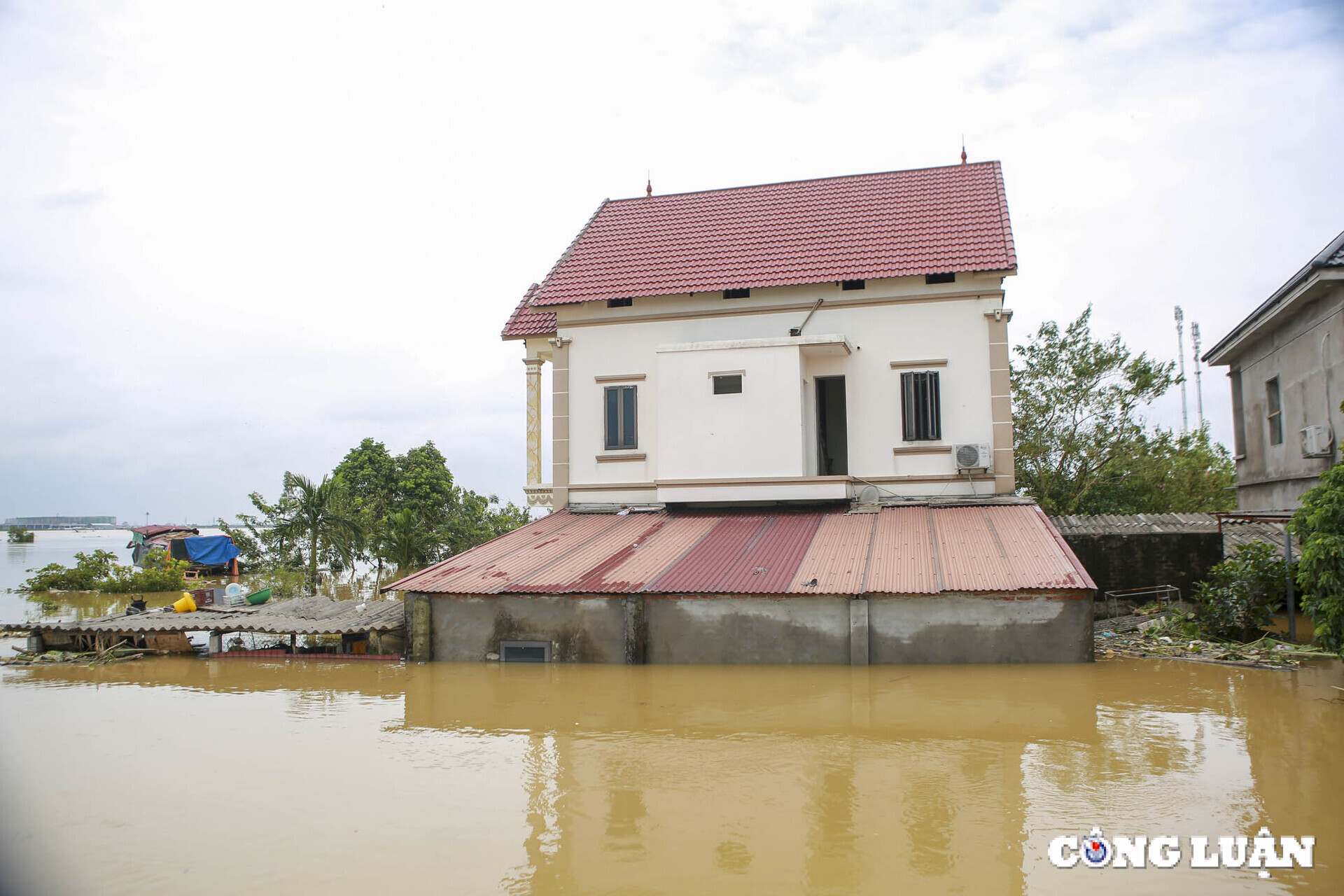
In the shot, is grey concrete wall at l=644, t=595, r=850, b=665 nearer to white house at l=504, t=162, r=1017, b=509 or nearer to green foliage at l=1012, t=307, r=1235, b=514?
white house at l=504, t=162, r=1017, b=509

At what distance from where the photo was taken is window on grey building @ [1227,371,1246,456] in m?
18.1

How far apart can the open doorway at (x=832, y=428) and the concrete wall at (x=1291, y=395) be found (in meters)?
7.24

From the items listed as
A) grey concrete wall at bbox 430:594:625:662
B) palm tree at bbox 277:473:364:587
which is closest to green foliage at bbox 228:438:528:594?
palm tree at bbox 277:473:364:587

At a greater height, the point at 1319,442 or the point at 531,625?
the point at 1319,442

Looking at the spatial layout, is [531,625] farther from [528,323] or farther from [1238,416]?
[1238,416]

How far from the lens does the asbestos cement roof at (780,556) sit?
454 inches

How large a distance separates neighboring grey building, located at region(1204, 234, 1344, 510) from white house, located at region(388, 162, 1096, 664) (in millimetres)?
4538

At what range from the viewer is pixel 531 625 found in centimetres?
1269

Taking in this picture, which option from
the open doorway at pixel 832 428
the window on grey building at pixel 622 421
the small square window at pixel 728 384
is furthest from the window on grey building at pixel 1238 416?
the window on grey building at pixel 622 421

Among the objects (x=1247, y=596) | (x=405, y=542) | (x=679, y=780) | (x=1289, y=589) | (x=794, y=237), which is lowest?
(x=679, y=780)

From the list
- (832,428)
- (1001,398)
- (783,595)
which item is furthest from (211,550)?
(1001,398)

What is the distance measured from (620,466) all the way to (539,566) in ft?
11.8

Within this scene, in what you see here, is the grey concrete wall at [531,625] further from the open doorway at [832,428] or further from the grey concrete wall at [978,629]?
the open doorway at [832,428]

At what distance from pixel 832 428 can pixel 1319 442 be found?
779cm
